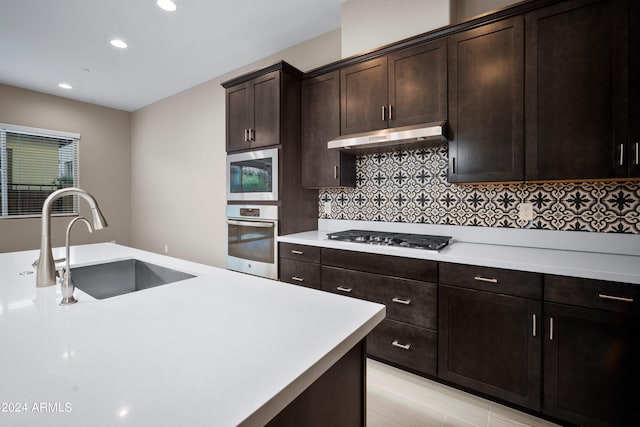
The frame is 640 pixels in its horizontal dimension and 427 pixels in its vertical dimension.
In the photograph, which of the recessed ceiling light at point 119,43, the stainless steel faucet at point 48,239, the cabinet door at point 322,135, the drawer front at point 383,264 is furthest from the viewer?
the recessed ceiling light at point 119,43

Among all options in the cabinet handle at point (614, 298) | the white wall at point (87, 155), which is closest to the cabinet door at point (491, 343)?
the cabinet handle at point (614, 298)

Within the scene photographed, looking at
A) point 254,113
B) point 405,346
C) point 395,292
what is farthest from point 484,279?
point 254,113

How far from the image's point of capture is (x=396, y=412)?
5.81 ft

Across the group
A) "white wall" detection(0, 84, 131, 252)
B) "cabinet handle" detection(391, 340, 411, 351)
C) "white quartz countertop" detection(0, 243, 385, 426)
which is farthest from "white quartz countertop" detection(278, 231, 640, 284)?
"white wall" detection(0, 84, 131, 252)

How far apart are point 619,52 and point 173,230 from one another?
5.25 m

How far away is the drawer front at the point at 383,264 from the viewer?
194 cm

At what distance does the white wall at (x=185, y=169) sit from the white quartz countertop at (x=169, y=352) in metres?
2.93

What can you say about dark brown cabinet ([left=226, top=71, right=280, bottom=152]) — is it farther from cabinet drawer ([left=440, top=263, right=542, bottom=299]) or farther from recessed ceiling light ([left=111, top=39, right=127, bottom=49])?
cabinet drawer ([left=440, top=263, right=542, bottom=299])

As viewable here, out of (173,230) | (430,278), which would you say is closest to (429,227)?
(430,278)

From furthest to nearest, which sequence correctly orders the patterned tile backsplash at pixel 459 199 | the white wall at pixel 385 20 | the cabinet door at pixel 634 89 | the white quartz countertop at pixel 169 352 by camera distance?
the white wall at pixel 385 20 < the patterned tile backsplash at pixel 459 199 < the cabinet door at pixel 634 89 < the white quartz countertop at pixel 169 352

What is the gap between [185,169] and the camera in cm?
460

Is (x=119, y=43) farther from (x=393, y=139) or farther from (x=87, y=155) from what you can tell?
(x=393, y=139)

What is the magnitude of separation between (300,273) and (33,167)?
16.2 ft

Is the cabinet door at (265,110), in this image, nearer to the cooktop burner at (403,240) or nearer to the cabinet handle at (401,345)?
the cooktop burner at (403,240)
